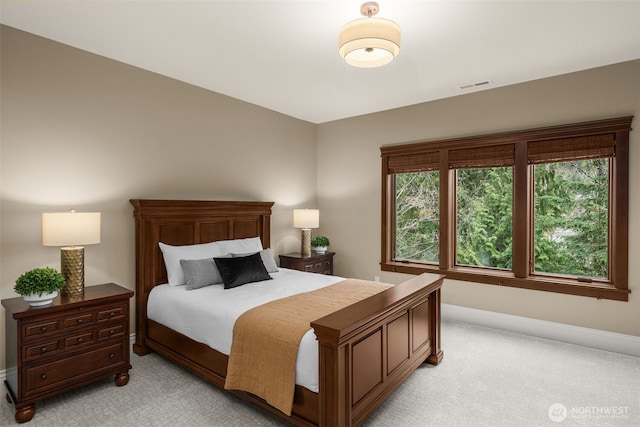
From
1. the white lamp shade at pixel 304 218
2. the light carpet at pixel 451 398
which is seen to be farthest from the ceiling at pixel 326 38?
the light carpet at pixel 451 398

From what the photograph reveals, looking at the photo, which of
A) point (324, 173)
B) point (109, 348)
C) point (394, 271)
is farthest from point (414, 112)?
point (109, 348)

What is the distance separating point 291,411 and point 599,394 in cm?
233

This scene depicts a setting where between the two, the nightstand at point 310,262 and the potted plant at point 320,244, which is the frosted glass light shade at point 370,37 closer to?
the nightstand at point 310,262

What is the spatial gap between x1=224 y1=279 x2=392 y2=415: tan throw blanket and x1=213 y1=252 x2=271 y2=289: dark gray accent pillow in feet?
2.41

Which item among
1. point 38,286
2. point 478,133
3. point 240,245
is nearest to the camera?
point 38,286

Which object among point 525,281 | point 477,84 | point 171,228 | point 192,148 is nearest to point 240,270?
point 171,228

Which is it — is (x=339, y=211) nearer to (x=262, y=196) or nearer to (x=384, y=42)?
(x=262, y=196)

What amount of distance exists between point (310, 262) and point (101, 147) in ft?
8.96

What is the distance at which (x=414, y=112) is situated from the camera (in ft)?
15.3

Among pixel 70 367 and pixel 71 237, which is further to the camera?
pixel 71 237

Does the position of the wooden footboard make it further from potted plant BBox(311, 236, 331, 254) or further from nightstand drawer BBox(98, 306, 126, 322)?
potted plant BBox(311, 236, 331, 254)

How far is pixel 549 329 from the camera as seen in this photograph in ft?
12.3

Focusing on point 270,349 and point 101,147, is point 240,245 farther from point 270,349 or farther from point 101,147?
point 270,349

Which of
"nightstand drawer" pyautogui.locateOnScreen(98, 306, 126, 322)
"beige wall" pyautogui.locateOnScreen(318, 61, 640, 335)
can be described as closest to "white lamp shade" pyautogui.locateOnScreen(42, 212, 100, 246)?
"nightstand drawer" pyautogui.locateOnScreen(98, 306, 126, 322)
